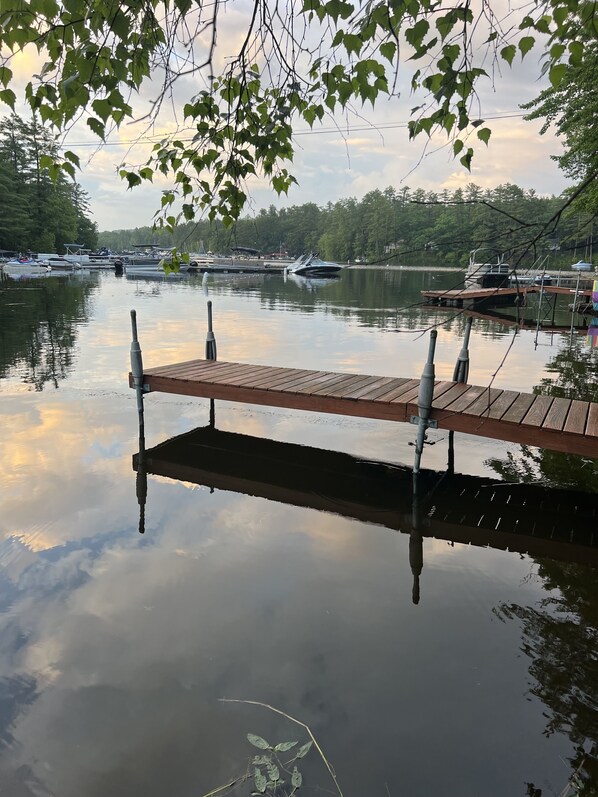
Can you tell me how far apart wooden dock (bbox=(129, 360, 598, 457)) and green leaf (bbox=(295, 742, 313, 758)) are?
378cm

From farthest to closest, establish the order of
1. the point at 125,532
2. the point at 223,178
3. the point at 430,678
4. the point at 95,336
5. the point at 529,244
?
the point at 95,336 < the point at 125,532 < the point at 223,178 < the point at 430,678 < the point at 529,244

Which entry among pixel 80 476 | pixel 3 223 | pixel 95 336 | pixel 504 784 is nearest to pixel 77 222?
pixel 3 223

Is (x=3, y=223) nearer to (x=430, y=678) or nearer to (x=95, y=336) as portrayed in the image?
(x=95, y=336)

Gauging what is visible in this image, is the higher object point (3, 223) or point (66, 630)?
point (3, 223)

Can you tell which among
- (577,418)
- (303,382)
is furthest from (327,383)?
(577,418)

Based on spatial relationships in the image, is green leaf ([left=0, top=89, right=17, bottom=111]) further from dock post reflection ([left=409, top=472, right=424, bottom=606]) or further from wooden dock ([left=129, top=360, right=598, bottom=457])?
wooden dock ([left=129, top=360, right=598, bottom=457])

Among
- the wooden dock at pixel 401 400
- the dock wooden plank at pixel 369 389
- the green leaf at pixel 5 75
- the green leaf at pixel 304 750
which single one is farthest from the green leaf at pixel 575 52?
the dock wooden plank at pixel 369 389

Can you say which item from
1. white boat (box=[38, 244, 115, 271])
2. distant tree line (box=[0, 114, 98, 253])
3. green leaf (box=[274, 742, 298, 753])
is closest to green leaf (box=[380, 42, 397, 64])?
green leaf (box=[274, 742, 298, 753])

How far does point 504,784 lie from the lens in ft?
9.17

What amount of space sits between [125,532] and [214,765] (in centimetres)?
282

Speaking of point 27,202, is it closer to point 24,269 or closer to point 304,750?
point 24,269

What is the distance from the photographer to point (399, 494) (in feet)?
20.6

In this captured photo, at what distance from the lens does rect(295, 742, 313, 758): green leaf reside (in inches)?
115

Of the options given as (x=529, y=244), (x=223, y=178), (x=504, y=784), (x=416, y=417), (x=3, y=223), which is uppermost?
(x=3, y=223)
